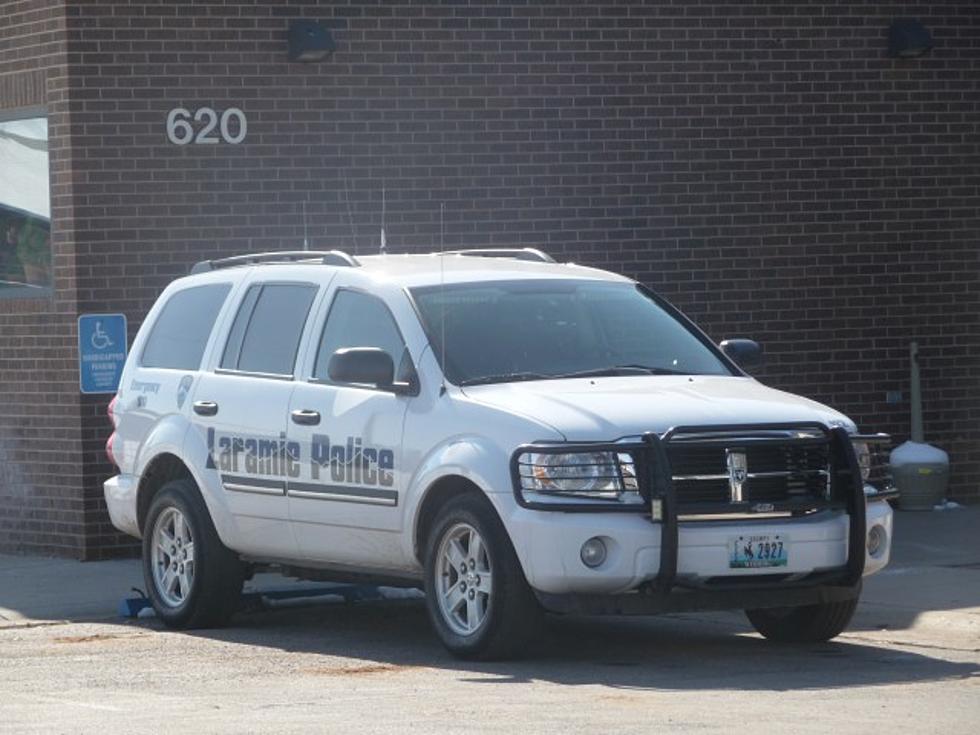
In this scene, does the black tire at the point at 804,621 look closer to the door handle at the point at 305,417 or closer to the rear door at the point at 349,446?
the rear door at the point at 349,446

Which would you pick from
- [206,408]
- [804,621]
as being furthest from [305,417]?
[804,621]

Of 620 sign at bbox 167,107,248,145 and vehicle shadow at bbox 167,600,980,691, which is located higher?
620 sign at bbox 167,107,248,145

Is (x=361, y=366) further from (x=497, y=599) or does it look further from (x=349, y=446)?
(x=497, y=599)

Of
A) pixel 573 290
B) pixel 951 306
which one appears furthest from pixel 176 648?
pixel 951 306

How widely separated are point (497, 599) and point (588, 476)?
0.69 metres

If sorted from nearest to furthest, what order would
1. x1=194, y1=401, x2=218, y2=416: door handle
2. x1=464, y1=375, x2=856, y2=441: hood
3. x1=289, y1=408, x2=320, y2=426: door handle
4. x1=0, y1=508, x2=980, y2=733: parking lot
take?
x1=0, y1=508, x2=980, y2=733: parking lot → x1=464, y1=375, x2=856, y2=441: hood → x1=289, y1=408, x2=320, y2=426: door handle → x1=194, y1=401, x2=218, y2=416: door handle

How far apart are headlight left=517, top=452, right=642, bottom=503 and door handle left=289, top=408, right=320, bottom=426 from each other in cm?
171

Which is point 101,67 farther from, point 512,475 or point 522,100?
point 512,475

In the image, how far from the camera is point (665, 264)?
53.6 feet

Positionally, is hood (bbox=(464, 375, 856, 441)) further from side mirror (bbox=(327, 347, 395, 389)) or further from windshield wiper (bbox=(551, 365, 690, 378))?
side mirror (bbox=(327, 347, 395, 389))

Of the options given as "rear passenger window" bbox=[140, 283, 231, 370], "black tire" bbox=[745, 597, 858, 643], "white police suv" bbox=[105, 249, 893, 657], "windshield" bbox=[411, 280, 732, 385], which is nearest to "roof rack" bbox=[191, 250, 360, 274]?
"white police suv" bbox=[105, 249, 893, 657]

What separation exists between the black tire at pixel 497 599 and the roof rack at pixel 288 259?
1.89 meters

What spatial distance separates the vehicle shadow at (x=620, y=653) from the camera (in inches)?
373

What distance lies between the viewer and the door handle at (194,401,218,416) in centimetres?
1168
